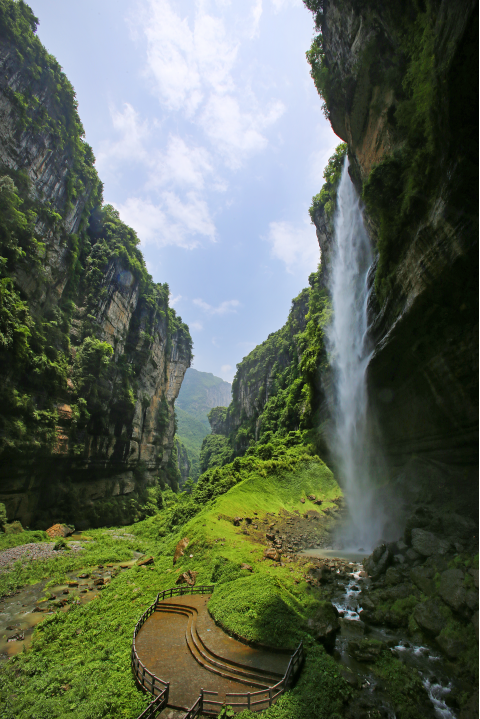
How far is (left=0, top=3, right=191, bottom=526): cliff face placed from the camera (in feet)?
82.6

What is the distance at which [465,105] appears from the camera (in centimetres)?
811

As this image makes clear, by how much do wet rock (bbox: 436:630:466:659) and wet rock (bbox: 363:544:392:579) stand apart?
506 cm

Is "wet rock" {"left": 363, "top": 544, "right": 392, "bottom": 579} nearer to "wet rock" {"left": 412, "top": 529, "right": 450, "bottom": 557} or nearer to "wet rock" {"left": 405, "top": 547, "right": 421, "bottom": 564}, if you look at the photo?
"wet rock" {"left": 405, "top": 547, "right": 421, "bottom": 564}

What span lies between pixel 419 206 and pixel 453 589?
12.6 meters

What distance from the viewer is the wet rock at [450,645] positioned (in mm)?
8078

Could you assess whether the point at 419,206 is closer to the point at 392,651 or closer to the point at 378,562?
the point at 392,651

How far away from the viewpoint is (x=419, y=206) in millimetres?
11094

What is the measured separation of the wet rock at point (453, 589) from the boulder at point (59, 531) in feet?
89.3

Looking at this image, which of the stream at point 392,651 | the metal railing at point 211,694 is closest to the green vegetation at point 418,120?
the stream at point 392,651

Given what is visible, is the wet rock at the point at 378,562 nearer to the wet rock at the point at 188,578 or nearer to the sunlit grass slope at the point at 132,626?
the sunlit grass slope at the point at 132,626

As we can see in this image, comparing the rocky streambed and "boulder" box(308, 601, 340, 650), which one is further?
"boulder" box(308, 601, 340, 650)

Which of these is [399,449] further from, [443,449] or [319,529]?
[319,529]

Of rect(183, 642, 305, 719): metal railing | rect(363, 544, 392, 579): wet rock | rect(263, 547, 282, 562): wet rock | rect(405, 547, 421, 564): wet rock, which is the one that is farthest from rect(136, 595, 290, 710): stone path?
rect(405, 547, 421, 564): wet rock

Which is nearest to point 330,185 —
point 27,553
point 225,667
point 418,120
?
point 418,120
